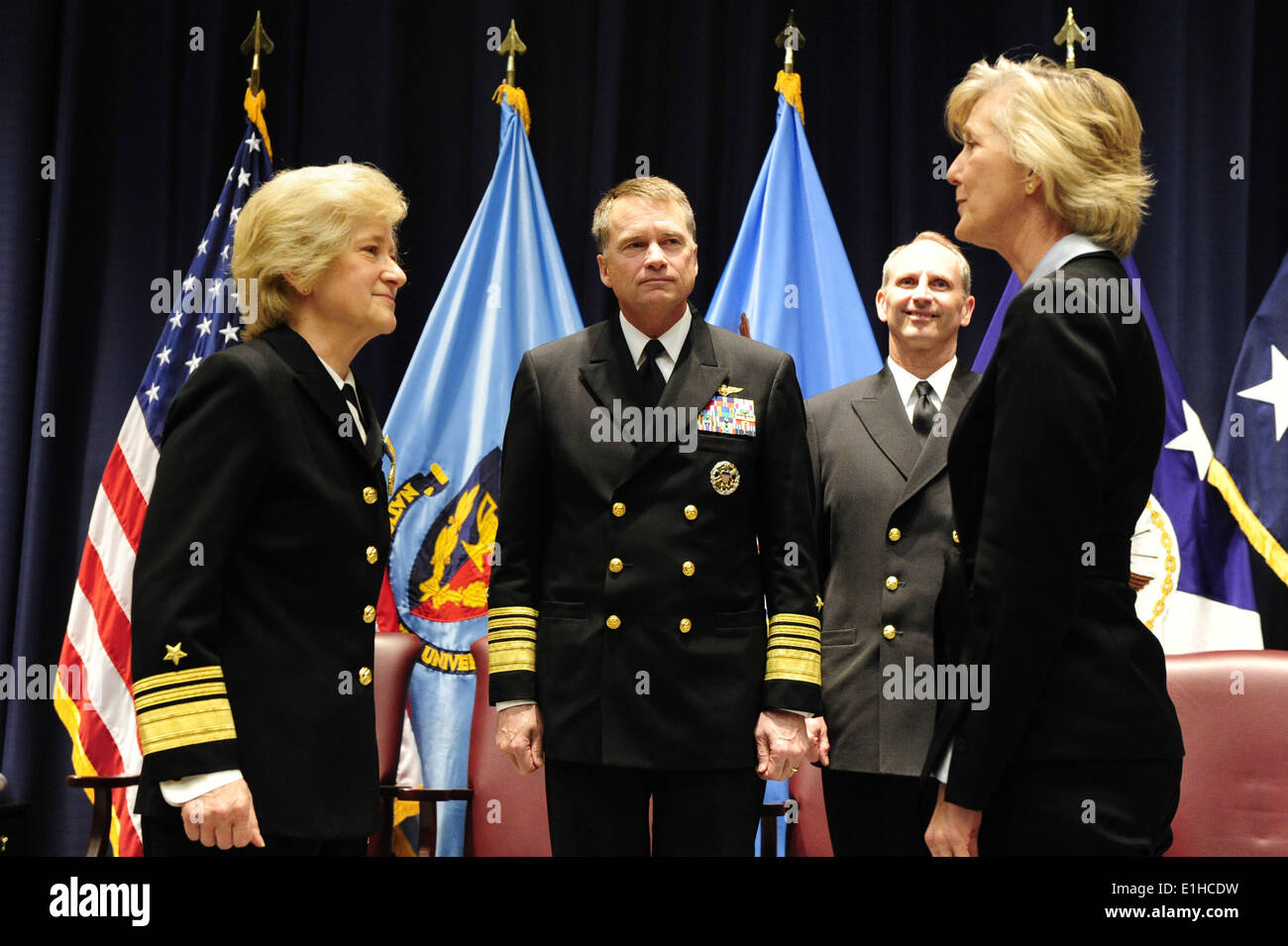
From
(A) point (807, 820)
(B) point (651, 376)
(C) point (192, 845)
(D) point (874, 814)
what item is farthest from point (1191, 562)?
(C) point (192, 845)

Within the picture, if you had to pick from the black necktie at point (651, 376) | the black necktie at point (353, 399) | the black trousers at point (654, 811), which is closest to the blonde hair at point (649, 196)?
the black necktie at point (651, 376)

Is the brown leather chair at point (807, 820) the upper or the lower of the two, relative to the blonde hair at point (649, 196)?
lower

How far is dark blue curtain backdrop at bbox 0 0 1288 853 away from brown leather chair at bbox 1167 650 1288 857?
1.42m

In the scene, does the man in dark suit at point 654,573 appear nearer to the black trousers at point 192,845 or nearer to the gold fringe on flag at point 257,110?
the black trousers at point 192,845

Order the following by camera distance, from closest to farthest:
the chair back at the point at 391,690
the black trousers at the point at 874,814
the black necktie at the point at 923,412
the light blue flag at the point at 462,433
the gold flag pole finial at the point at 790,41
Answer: the black trousers at the point at 874,814
the black necktie at the point at 923,412
the chair back at the point at 391,690
the light blue flag at the point at 462,433
the gold flag pole finial at the point at 790,41

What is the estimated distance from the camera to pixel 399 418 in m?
3.76

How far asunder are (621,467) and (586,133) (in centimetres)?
257

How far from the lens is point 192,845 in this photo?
1.58m

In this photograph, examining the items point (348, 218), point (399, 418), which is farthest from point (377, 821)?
point (399, 418)

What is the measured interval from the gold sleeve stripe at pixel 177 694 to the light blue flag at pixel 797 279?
7.99 feet

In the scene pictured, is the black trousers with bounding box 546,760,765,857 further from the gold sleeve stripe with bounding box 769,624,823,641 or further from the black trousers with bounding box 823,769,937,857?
the black trousers with bounding box 823,769,937,857

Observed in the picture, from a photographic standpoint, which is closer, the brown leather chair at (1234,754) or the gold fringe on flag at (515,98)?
the brown leather chair at (1234,754)

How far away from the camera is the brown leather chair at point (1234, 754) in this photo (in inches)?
116

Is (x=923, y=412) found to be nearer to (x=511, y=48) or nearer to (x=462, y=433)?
(x=462, y=433)
